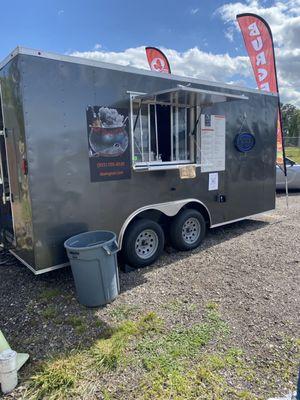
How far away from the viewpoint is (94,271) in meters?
3.37

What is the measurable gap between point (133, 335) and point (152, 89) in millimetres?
3183

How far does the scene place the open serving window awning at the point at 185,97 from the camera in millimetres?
4084

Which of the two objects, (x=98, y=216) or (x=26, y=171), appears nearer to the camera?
(x=26, y=171)

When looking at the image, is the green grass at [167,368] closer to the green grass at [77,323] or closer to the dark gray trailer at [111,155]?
the green grass at [77,323]

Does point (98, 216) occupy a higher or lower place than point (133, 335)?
higher

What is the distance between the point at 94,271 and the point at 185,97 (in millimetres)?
2673

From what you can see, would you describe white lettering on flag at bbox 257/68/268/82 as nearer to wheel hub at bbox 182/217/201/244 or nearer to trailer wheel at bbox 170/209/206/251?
trailer wheel at bbox 170/209/206/251

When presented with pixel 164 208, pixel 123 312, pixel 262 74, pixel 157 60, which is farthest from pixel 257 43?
pixel 123 312

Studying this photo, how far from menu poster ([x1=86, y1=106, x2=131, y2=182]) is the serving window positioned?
16 cm

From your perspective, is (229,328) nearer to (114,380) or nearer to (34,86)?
(114,380)

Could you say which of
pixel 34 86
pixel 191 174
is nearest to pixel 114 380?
pixel 34 86

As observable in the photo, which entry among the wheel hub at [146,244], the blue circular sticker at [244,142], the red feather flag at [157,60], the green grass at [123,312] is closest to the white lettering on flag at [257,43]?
the blue circular sticker at [244,142]

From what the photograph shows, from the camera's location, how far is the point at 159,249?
4727 millimetres

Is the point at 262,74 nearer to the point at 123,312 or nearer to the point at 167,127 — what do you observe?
the point at 167,127
